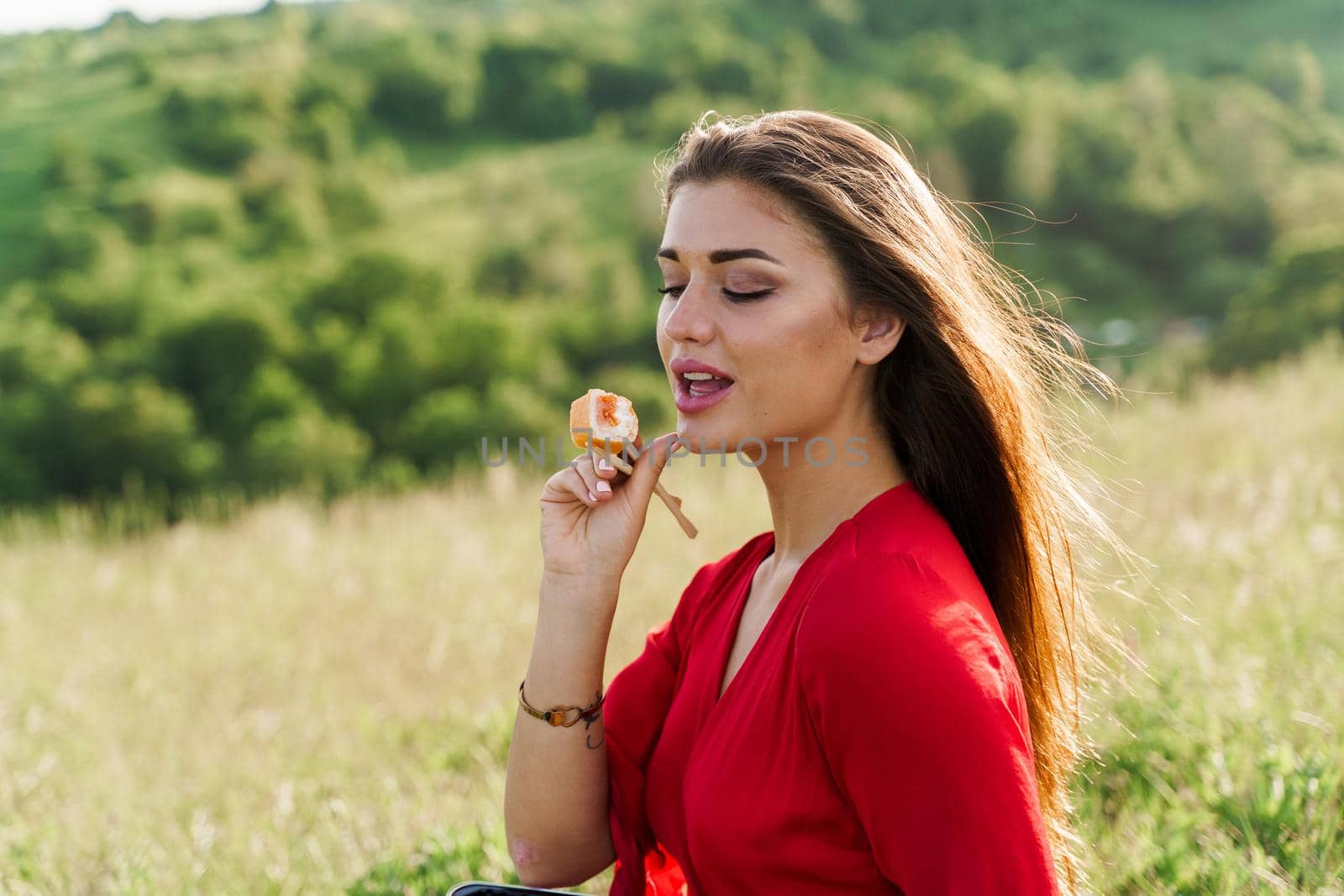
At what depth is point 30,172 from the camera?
192 feet

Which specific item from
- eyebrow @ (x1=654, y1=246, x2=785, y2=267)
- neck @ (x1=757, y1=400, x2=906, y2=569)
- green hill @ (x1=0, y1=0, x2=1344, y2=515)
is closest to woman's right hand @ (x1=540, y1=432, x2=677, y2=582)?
neck @ (x1=757, y1=400, x2=906, y2=569)

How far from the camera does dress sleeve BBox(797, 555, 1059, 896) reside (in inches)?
61.1

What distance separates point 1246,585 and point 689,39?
78392 mm

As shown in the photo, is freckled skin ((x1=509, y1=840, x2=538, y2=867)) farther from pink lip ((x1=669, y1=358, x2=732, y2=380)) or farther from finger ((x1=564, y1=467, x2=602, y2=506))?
pink lip ((x1=669, y1=358, x2=732, y2=380))

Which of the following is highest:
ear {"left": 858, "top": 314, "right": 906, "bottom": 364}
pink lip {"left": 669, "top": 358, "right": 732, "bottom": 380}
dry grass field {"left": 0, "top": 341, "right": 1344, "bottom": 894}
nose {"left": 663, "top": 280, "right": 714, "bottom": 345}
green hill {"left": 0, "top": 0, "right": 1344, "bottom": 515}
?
green hill {"left": 0, "top": 0, "right": 1344, "bottom": 515}

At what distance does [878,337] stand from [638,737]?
3.14 feet

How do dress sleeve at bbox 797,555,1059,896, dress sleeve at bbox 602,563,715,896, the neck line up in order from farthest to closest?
dress sleeve at bbox 602,563,715,896
the neck
dress sleeve at bbox 797,555,1059,896

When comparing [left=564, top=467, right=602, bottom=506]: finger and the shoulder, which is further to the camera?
[left=564, top=467, right=602, bottom=506]: finger

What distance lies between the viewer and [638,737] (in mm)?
2359

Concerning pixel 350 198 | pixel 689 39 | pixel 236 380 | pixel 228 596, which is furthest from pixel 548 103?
pixel 228 596

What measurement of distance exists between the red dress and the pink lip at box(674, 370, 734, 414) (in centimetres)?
31

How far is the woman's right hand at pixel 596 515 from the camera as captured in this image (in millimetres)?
2221

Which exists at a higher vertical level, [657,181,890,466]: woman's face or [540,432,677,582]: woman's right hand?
[657,181,890,466]: woman's face

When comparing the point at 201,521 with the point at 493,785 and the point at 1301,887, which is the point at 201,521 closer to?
the point at 493,785
